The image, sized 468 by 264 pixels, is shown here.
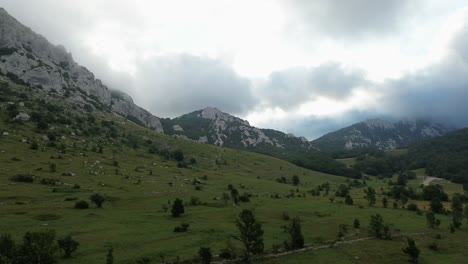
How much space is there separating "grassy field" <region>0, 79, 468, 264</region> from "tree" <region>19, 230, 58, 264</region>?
5347 millimetres

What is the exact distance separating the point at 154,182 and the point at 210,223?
56.7 m

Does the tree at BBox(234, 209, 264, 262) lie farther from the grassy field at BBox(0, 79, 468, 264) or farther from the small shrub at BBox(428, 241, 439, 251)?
the small shrub at BBox(428, 241, 439, 251)

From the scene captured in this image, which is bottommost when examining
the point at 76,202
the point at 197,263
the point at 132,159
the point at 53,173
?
the point at 197,263

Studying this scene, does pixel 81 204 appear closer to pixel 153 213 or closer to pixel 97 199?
pixel 97 199

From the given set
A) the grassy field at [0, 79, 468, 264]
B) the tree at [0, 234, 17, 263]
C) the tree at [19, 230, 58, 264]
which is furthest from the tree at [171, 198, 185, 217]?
the tree at [0, 234, 17, 263]

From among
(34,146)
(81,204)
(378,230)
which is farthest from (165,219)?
(34,146)

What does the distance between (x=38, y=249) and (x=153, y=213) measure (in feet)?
144

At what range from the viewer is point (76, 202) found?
8819 centimetres

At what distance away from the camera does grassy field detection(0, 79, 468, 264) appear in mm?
64625

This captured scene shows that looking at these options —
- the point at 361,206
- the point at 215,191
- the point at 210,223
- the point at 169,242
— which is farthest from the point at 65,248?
the point at 361,206

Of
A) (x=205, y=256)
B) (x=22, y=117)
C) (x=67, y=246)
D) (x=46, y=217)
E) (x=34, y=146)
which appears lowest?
(x=205, y=256)

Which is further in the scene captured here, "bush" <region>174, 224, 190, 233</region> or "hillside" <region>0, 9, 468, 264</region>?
"bush" <region>174, 224, 190, 233</region>

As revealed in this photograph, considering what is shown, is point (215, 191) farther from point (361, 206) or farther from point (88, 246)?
point (88, 246)

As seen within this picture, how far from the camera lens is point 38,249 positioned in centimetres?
4659
